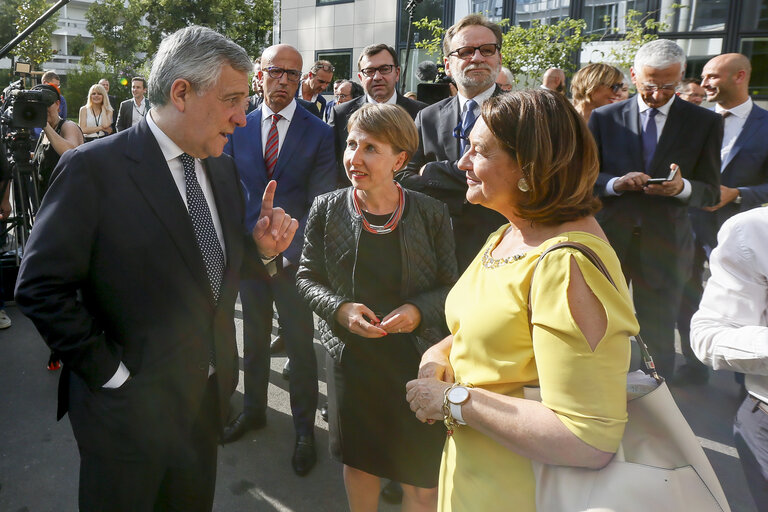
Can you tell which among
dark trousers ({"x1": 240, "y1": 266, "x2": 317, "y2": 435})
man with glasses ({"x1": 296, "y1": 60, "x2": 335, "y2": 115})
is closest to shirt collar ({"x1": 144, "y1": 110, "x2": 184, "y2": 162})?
dark trousers ({"x1": 240, "y1": 266, "x2": 317, "y2": 435})

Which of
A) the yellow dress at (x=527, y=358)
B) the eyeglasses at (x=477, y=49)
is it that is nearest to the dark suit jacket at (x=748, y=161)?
the eyeglasses at (x=477, y=49)

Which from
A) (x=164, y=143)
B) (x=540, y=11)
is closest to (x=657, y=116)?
(x=164, y=143)

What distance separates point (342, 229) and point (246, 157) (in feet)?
4.40

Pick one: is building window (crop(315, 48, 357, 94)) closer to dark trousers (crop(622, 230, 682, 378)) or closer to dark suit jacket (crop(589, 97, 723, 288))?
dark suit jacket (crop(589, 97, 723, 288))

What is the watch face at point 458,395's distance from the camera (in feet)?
4.48

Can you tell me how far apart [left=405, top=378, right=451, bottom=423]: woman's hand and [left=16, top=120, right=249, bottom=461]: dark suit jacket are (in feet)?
2.64

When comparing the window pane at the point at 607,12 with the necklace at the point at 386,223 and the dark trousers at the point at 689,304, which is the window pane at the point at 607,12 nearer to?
the dark trousers at the point at 689,304

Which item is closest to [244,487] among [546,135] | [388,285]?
[388,285]

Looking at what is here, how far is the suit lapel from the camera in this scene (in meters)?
1.75

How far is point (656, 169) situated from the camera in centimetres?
367

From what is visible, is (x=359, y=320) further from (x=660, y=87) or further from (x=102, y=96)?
(x=102, y=96)

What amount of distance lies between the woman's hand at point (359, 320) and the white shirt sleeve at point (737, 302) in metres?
1.13

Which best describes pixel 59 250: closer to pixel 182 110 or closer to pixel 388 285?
pixel 182 110

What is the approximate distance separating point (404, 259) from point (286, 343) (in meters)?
1.36
